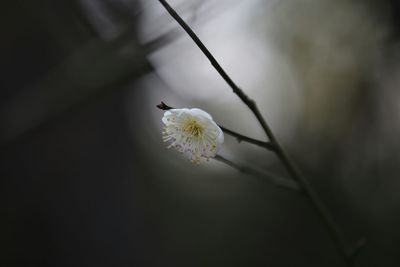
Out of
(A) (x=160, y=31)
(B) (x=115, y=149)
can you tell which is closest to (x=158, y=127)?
(B) (x=115, y=149)

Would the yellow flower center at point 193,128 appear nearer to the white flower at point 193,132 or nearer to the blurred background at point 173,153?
the white flower at point 193,132

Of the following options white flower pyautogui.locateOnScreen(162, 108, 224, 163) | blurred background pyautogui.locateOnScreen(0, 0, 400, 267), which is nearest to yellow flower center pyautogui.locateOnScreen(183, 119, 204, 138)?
white flower pyautogui.locateOnScreen(162, 108, 224, 163)

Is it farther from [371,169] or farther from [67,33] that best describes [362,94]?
[67,33]

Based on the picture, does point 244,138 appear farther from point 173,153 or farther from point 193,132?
point 173,153

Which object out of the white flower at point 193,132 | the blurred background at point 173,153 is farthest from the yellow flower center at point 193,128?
the blurred background at point 173,153

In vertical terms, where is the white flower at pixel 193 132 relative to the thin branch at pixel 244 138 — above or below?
above

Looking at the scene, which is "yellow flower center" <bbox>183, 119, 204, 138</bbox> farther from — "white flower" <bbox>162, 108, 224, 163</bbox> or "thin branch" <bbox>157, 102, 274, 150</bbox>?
"thin branch" <bbox>157, 102, 274, 150</bbox>

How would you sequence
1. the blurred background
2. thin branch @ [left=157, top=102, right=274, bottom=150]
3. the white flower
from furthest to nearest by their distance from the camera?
the blurred background → the white flower → thin branch @ [left=157, top=102, right=274, bottom=150]
